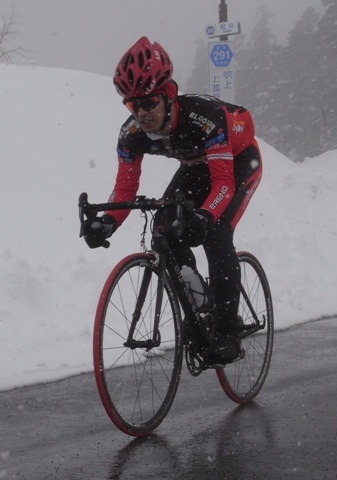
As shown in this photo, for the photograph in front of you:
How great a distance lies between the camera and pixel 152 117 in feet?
16.4

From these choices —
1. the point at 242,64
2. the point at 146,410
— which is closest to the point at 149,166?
the point at 146,410

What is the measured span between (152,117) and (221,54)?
10.9 m

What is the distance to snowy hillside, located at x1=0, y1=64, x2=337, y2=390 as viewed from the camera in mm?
7883

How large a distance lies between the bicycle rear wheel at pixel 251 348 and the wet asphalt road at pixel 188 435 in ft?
0.31

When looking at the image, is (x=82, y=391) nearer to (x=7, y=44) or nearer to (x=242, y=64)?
(x=7, y=44)

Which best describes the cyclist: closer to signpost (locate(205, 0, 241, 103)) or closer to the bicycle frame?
the bicycle frame

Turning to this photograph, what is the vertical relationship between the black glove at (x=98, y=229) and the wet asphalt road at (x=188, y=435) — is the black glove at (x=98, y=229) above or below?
above

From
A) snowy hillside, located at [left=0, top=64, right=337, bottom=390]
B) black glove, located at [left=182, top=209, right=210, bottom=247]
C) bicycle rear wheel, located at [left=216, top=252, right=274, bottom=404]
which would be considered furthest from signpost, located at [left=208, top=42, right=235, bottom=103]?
black glove, located at [left=182, top=209, right=210, bottom=247]

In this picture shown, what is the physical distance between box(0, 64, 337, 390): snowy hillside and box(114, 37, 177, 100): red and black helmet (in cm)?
233

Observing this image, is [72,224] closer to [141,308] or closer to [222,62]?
[222,62]

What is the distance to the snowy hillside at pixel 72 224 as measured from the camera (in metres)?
7.88

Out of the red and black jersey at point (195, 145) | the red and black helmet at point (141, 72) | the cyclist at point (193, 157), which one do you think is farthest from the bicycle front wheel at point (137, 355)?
the red and black helmet at point (141, 72)

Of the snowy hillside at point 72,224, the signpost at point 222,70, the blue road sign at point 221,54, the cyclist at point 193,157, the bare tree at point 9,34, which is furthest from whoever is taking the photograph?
the bare tree at point 9,34

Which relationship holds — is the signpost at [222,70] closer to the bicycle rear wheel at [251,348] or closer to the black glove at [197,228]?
the bicycle rear wheel at [251,348]
